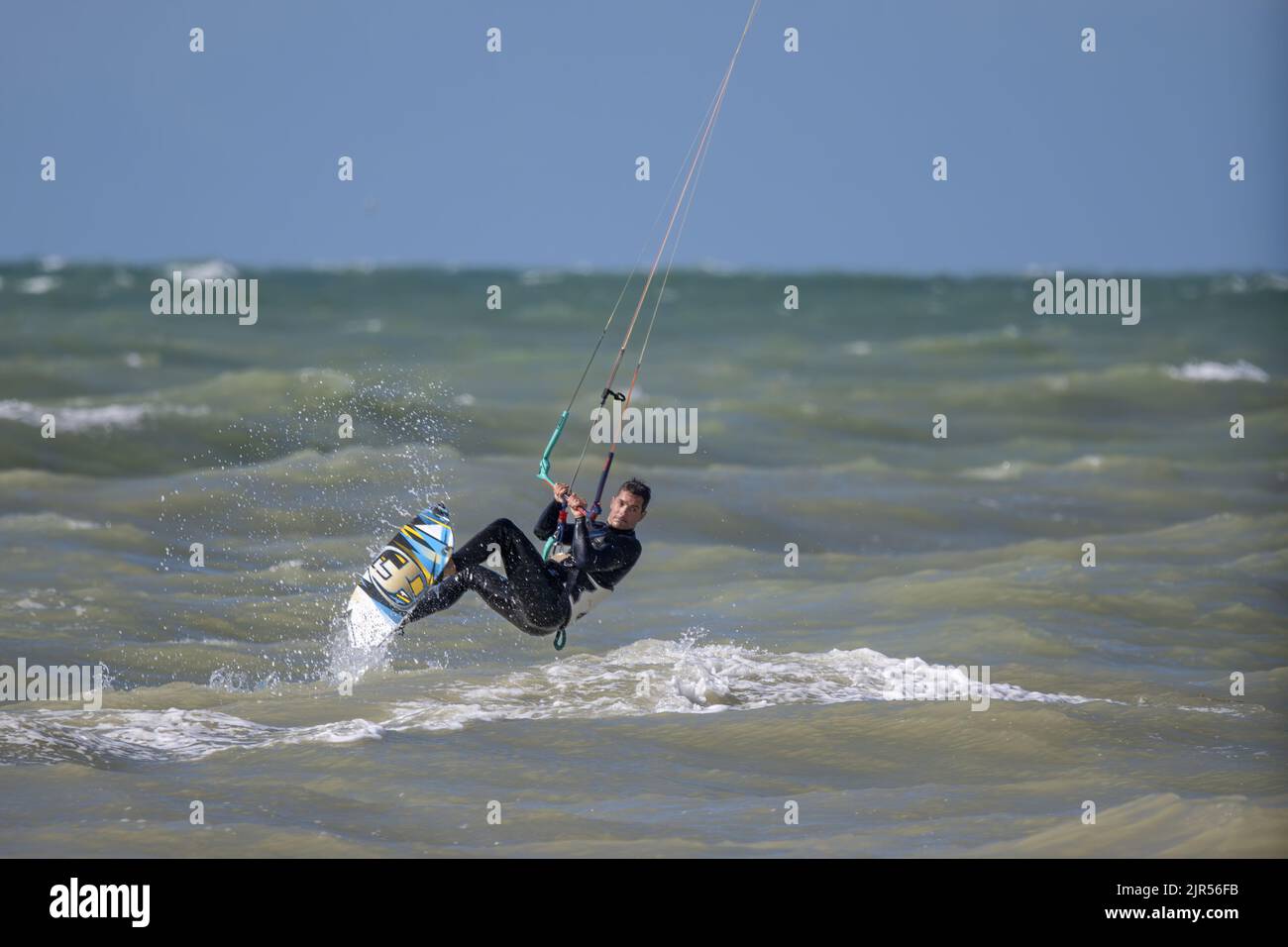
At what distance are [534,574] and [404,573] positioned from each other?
0.69m

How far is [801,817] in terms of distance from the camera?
320 inches

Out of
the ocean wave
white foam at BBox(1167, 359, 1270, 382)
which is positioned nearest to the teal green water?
the ocean wave

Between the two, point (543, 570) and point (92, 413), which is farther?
point (92, 413)

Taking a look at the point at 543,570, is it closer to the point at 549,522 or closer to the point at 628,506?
the point at 549,522

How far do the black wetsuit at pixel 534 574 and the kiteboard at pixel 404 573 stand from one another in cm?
8

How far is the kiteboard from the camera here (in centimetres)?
984

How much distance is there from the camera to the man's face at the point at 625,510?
9914mm

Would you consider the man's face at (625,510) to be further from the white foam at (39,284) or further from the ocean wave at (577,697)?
the white foam at (39,284)

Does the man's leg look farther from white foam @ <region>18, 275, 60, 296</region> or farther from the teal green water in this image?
white foam @ <region>18, 275, 60, 296</region>

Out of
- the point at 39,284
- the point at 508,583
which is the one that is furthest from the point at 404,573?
the point at 39,284

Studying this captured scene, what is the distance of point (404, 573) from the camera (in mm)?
9836

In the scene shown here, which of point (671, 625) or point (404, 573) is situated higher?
point (404, 573)
